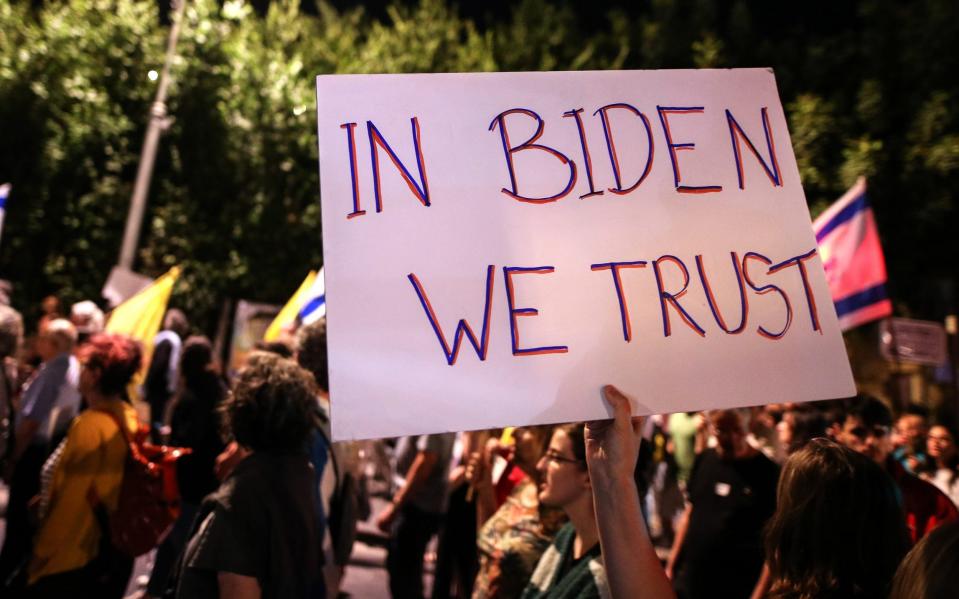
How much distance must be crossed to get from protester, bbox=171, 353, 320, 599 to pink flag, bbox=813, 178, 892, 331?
503 centimetres

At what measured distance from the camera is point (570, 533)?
278 cm

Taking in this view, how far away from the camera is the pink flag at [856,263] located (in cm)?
673

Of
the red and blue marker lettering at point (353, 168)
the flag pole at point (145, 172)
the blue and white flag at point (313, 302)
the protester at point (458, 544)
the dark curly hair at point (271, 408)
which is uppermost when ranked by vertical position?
the flag pole at point (145, 172)

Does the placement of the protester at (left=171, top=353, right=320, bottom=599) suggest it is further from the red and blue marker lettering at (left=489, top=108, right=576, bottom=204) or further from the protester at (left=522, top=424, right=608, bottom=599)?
the red and blue marker lettering at (left=489, top=108, right=576, bottom=204)

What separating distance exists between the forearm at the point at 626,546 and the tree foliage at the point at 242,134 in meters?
15.0

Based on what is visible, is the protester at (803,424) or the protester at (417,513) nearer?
the protester at (803,424)

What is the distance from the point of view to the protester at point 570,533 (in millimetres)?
2430

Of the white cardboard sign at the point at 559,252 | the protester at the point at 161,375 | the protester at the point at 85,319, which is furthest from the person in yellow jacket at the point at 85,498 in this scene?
the protester at the point at 161,375

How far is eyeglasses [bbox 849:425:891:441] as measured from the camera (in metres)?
3.98

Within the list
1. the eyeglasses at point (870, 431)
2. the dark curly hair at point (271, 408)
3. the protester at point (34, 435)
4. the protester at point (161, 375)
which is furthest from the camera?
the protester at point (161, 375)

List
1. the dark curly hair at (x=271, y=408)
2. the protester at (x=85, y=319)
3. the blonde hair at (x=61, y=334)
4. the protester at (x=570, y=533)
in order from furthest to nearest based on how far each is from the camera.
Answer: the protester at (x=85, y=319), the blonde hair at (x=61, y=334), the dark curly hair at (x=271, y=408), the protester at (x=570, y=533)

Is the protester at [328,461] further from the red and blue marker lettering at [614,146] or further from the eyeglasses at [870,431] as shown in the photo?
the eyeglasses at [870,431]

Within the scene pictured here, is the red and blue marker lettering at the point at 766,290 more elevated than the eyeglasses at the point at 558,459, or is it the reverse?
the red and blue marker lettering at the point at 766,290

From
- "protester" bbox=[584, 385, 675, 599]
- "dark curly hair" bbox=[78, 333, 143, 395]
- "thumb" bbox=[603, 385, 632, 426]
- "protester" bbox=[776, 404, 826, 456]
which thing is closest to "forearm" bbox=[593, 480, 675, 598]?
"protester" bbox=[584, 385, 675, 599]
